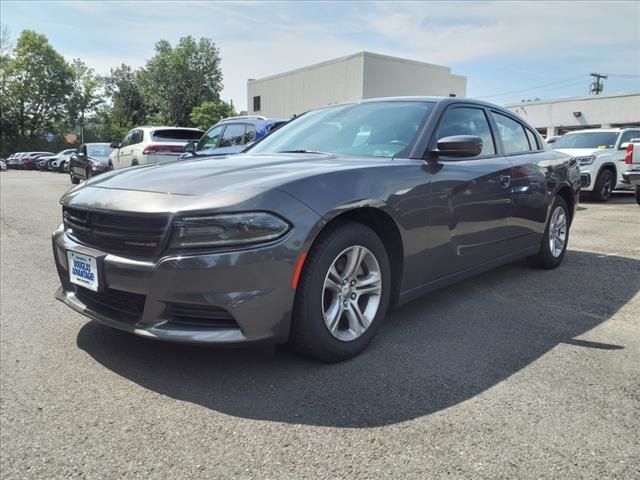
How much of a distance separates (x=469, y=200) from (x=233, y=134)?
6.79 m

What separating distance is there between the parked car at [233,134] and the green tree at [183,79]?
44913 millimetres

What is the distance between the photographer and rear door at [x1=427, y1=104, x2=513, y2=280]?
340cm

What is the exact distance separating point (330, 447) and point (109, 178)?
2.02 meters

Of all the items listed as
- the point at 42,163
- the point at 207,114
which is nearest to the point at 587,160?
the point at 207,114

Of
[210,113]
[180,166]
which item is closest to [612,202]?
[180,166]

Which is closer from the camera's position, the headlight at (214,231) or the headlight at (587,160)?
the headlight at (214,231)

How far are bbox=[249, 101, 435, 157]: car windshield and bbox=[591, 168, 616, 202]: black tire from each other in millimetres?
9538

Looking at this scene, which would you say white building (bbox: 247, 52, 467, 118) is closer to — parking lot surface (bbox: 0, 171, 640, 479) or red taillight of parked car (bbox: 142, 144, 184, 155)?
red taillight of parked car (bbox: 142, 144, 184, 155)

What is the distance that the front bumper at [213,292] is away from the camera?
2.37m

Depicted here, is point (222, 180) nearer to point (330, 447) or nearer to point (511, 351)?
point (330, 447)

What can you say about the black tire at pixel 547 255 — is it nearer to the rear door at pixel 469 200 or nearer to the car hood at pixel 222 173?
the rear door at pixel 469 200

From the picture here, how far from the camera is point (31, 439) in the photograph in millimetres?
2158

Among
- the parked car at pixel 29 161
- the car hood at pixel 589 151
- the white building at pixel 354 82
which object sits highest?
the white building at pixel 354 82

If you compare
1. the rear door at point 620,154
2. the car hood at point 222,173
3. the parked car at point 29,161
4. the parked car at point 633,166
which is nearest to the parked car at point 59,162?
the parked car at point 29,161
